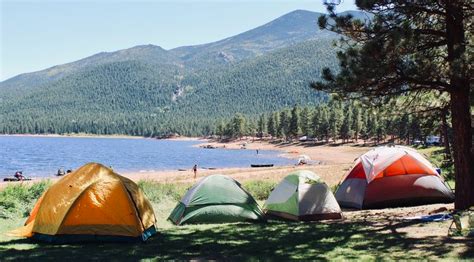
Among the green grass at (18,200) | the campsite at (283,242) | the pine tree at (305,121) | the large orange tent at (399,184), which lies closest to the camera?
the campsite at (283,242)

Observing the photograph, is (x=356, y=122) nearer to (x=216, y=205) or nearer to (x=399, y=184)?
(x=399, y=184)

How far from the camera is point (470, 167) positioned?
41.2 feet

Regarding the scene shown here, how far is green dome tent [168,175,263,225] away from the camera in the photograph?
1369cm

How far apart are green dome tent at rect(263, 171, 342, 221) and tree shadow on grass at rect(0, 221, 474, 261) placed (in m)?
1.40

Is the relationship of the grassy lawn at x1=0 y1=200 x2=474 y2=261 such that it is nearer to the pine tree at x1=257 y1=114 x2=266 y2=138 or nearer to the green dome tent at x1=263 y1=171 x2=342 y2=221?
the green dome tent at x1=263 y1=171 x2=342 y2=221

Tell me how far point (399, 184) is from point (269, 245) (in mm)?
7082

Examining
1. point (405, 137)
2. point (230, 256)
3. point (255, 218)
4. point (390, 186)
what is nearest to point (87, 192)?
point (230, 256)

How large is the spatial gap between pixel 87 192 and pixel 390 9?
866 cm

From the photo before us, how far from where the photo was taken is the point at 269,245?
10203 mm

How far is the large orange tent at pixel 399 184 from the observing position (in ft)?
50.7

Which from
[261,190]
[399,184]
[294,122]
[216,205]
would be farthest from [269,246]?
[294,122]

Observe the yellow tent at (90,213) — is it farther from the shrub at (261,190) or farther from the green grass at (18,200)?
the shrub at (261,190)

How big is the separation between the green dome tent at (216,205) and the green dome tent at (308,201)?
0.90m

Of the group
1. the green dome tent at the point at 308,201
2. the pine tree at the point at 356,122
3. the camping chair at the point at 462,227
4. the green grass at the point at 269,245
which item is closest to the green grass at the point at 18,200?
the green grass at the point at 269,245
